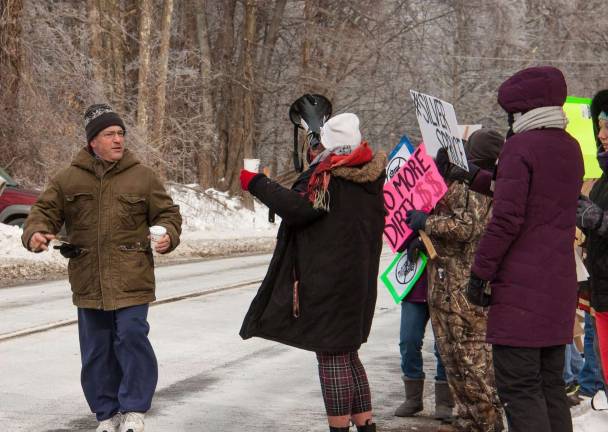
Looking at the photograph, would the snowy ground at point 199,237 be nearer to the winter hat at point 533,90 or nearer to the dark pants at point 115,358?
the dark pants at point 115,358

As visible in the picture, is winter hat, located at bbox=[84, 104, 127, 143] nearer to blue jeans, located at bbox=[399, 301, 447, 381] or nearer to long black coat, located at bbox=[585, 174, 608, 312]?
blue jeans, located at bbox=[399, 301, 447, 381]

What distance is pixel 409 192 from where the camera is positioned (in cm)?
695

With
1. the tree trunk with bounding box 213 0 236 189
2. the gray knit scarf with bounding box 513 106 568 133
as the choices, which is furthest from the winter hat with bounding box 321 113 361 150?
the tree trunk with bounding box 213 0 236 189

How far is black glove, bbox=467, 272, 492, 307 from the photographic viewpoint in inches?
192

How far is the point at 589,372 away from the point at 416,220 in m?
1.94

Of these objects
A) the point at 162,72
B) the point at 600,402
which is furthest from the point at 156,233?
the point at 162,72

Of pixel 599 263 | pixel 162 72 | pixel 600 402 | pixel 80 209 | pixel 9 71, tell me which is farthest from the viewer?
pixel 162 72

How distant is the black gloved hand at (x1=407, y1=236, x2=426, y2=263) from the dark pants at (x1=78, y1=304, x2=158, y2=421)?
5.48 ft

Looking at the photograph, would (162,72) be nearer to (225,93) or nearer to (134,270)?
(225,93)

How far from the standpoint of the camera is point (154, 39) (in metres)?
32.8

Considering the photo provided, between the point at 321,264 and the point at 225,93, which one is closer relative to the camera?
the point at 321,264

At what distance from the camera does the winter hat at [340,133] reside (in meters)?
5.64

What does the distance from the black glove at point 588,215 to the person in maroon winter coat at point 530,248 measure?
226mm

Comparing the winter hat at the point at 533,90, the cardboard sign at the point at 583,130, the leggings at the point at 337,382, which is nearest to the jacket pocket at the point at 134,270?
the leggings at the point at 337,382
